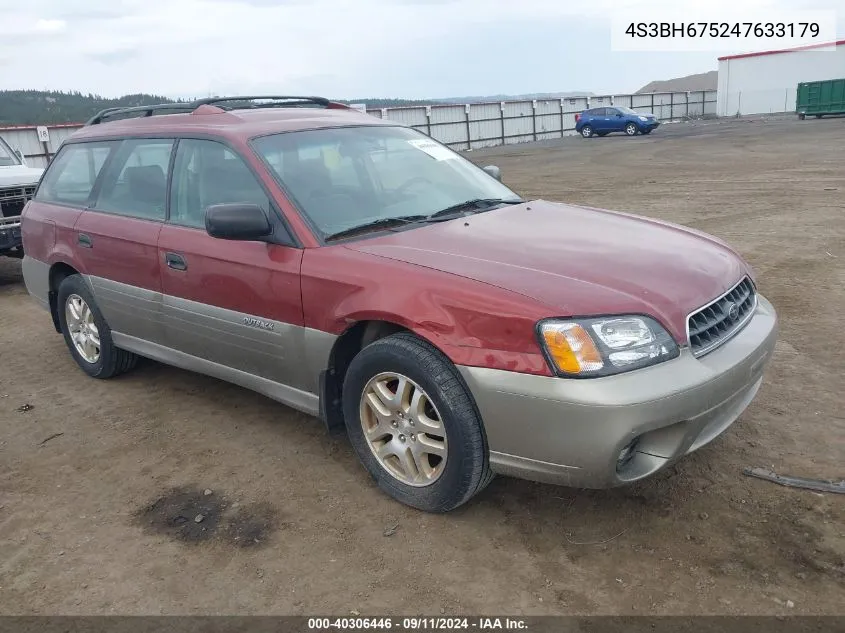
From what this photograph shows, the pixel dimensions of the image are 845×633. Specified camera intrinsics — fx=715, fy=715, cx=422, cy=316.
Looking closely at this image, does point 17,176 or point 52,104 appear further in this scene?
point 52,104

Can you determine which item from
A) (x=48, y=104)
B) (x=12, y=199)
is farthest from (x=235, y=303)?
(x=48, y=104)

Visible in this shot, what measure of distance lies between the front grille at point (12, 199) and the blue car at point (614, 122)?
99.0ft

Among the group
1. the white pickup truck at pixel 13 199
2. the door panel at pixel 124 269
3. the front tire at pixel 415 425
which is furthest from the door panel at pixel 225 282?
the white pickup truck at pixel 13 199

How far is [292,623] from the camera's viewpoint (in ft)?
8.16

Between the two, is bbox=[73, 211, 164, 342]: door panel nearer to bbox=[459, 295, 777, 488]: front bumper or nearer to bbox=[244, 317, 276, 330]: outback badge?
bbox=[244, 317, 276, 330]: outback badge

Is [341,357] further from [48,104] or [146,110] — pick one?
[48,104]

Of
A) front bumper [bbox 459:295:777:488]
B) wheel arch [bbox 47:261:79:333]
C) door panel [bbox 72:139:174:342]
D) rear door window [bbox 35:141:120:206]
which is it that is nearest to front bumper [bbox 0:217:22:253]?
rear door window [bbox 35:141:120:206]

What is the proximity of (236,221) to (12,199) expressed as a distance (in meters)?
6.66

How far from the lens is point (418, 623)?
96.9 inches

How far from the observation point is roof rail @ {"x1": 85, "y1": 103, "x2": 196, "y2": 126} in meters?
4.34

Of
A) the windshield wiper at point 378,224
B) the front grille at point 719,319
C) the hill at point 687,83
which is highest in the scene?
the windshield wiper at point 378,224

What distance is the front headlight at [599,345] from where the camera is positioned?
257 cm

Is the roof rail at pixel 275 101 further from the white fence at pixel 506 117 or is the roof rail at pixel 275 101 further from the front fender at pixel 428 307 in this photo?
the white fence at pixel 506 117

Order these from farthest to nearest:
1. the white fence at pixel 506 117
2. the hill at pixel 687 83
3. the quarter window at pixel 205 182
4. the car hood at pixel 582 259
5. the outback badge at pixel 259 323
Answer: the hill at pixel 687 83, the white fence at pixel 506 117, the quarter window at pixel 205 182, the outback badge at pixel 259 323, the car hood at pixel 582 259
